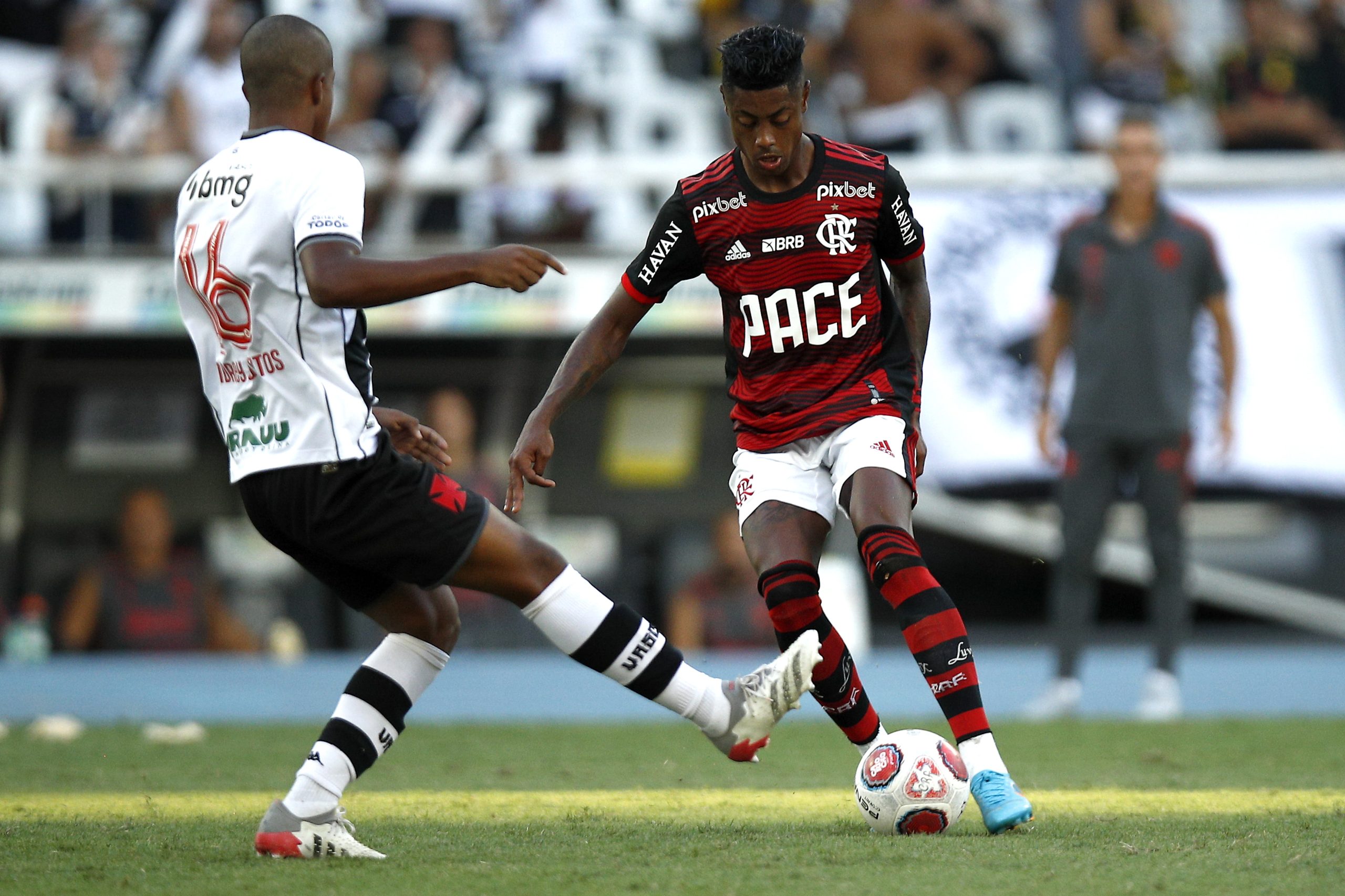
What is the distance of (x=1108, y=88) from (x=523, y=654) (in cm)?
613

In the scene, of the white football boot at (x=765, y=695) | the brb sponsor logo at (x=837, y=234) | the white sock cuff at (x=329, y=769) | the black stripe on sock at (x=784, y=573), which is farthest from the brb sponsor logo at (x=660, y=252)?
the white sock cuff at (x=329, y=769)

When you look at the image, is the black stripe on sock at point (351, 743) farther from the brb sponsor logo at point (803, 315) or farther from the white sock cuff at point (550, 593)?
the brb sponsor logo at point (803, 315)

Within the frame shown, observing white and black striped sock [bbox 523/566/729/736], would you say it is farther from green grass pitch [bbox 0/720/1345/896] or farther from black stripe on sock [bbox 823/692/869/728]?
black stripe on sock [bbox 823/692/869/728]

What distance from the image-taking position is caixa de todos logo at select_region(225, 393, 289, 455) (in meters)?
3.91

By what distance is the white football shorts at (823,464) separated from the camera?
4.63 m

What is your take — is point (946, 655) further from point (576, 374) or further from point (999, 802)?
point (576, 374)

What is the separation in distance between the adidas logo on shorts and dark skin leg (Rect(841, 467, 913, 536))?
2.23ft

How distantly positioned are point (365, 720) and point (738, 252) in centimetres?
164

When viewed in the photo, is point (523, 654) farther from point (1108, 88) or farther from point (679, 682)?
point (679, 682)

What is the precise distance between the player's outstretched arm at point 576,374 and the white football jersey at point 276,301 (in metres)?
0.62

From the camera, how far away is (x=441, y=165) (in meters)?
11.6

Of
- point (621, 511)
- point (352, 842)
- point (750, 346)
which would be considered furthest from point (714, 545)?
point (352, 842)

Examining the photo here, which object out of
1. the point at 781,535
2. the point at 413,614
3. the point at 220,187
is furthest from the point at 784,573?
the point at 220,187

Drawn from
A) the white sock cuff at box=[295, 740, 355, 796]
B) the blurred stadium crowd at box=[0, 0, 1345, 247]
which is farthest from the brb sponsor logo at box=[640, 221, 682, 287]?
the blurred stadium crowd at box=[0, 0, 1345, 247]
